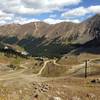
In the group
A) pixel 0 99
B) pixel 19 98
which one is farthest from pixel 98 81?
pixel 0 99

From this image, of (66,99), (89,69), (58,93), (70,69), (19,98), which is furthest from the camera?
(70,69)

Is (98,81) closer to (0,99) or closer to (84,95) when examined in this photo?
(84,95)

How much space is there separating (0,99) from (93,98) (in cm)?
2176

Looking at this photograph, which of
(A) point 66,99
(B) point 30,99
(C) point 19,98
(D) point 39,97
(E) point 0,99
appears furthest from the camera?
Answer: (A) point 66,99

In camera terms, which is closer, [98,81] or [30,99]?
[30,99]

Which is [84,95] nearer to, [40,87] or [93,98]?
[93,98]

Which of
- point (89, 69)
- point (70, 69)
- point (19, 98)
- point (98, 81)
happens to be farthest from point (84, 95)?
point (70, 69)

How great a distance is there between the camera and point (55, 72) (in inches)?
6742

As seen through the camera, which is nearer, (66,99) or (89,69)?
(66,99)

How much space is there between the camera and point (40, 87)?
133 ft

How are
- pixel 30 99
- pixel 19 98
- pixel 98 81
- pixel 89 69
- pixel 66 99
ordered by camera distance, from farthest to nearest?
pixel 89 69
pixel 98 81
pixel 66 99
pixel 30 99
pixel 19 98

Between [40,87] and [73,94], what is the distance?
15.9ft

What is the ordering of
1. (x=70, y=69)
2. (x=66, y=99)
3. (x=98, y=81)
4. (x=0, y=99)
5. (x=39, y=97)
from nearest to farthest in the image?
(x=0, y=99) < (x=39, y=97) < (x=66, y=99) < (x=98, y=81) < (x=70, y=69)

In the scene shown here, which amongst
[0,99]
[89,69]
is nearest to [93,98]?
[0,99]
